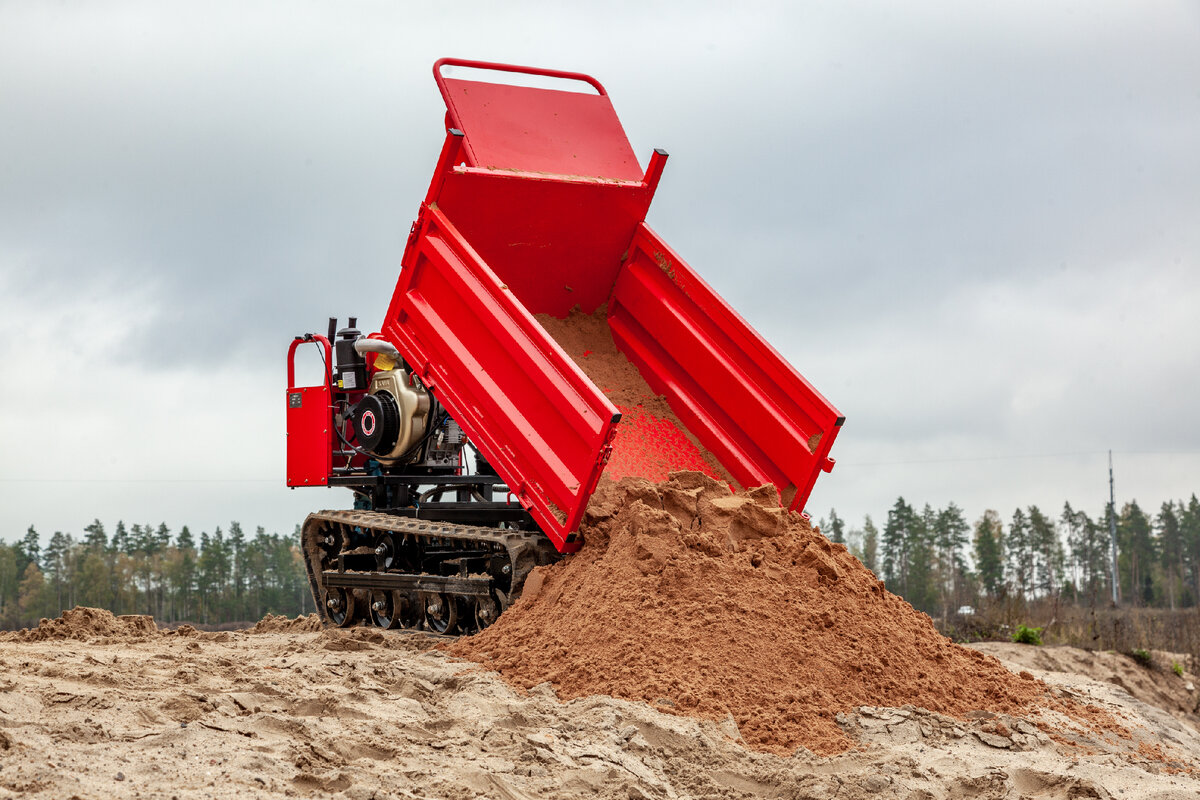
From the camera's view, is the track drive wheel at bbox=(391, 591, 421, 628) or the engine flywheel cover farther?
the engine flywheel cover

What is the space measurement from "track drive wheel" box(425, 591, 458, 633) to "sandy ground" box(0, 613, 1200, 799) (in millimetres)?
864

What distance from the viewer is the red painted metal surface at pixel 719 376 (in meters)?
7.11

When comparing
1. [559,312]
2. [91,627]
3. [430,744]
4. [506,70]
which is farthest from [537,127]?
[430,744]

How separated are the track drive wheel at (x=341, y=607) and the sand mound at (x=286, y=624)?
43 cm

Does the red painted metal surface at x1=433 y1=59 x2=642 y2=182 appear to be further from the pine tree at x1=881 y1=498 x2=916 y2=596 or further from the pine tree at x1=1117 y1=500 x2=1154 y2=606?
the pine tree at x1=1117 y1=500 x2=1154 y2=606

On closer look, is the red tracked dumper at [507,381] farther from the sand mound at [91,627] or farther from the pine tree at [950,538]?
the pine tree at [950,538]

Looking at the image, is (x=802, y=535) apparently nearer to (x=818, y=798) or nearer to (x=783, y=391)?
(x=783, y=391)

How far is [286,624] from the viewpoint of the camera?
9.23 metres

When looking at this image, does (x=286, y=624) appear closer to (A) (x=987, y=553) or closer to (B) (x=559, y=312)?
(B) (x=559, y=312)

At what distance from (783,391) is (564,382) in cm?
175

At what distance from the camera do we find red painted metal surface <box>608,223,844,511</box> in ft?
23.3

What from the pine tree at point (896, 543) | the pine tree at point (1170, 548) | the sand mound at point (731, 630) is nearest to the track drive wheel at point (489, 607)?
the sand mound at point (731, 630)

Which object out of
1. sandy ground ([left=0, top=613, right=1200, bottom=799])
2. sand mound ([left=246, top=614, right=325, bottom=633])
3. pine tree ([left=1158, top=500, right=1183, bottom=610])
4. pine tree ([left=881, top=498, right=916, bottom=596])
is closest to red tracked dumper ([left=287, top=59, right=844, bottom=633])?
sand mound ([left=246, top=614, right=325, bottom=633])

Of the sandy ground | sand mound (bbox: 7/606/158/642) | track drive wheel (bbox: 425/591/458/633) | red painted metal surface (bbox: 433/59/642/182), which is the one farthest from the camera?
red painted metal surface (bbox: 433/59/642/182)
